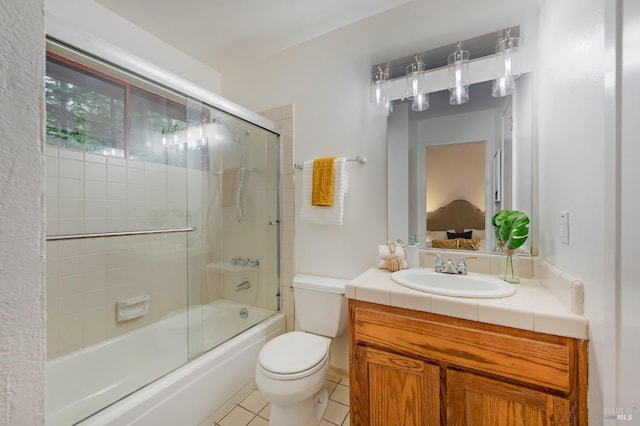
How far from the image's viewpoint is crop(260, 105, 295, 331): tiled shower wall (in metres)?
2.07

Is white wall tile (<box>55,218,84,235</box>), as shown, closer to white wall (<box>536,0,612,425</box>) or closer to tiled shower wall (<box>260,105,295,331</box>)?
tiled shower wall (<box>260,105,295,331</box>)

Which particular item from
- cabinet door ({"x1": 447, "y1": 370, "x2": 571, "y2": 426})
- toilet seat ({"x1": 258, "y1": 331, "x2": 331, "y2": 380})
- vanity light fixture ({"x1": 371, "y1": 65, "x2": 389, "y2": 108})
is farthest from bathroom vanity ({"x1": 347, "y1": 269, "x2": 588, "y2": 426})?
vanity light fixture ({"x1": 371, "y1": 65, "x2": 389, "y2": 108})

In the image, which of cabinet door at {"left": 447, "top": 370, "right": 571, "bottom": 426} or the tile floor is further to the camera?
the tile floor

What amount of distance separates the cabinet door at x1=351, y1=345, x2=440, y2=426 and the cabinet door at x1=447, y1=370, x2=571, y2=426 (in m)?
0.07

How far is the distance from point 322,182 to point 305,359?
1.04 meters

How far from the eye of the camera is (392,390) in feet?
3.73

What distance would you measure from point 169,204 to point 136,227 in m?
0.25

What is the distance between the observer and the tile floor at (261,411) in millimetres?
1448

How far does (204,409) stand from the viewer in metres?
1.42

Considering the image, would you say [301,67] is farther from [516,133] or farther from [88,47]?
[516,133]

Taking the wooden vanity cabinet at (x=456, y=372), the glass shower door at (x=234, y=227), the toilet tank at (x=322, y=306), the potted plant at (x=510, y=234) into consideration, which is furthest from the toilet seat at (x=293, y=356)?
the potted plant at (x=510, y=234)

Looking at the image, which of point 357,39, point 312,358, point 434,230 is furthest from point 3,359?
point 357,39

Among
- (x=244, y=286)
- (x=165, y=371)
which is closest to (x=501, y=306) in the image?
(x=165, y=371)

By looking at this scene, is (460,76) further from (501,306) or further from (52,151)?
(52,151)
